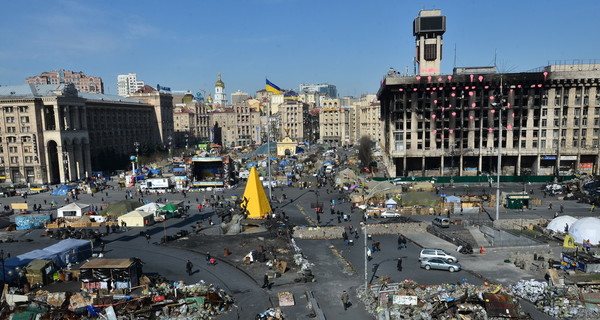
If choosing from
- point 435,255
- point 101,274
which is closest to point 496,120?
point 435,255

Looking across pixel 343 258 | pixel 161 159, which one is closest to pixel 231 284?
pixel 343 258

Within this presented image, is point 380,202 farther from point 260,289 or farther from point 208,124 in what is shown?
point 208,124

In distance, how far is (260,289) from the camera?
25.6m

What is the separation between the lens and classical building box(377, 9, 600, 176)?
7075 centimetres

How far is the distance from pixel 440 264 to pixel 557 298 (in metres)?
6.96

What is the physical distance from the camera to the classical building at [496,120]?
7075 cm

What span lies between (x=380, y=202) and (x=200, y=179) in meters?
34.1

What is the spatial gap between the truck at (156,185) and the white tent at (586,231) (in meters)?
53.8

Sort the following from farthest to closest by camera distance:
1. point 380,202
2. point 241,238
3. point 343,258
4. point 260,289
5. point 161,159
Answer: point 161,159, point 380,202, point 241,238, point 343,258, point 260,289

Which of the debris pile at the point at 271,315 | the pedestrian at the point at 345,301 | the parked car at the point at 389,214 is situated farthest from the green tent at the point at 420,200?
the debris pile at the point at 271,315

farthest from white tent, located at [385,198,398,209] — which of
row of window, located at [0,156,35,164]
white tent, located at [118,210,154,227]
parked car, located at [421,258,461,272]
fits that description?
row of window, located at [0,156,35,164]

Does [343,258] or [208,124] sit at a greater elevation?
[208,124]

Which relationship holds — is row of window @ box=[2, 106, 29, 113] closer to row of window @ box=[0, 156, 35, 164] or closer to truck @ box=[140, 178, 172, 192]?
row of window @ box=[0, 156, 35, 164]

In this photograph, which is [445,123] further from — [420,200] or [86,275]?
[86,275]
